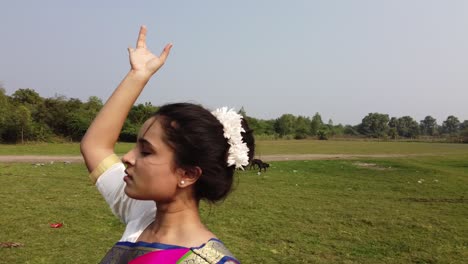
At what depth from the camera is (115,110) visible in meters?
1.99

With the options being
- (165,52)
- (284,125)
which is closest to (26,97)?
(165,52)

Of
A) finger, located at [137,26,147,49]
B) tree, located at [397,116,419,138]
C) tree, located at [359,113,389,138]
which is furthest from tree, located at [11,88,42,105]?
tree, located at [397,116,419,138]

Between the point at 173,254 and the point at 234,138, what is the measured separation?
1.66ft

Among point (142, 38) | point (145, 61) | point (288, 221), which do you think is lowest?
point (288, 221)

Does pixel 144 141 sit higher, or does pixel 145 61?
pixel 145 61

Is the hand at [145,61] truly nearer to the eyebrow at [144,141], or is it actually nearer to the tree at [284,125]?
the eyebrow at [144,141]

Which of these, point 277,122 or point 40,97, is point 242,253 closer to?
point 40,97

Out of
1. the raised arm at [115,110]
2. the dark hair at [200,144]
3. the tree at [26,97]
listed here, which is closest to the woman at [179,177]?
the dark hair at [200,144]

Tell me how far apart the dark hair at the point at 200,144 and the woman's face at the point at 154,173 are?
30mm

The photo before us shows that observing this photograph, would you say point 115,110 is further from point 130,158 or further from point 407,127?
point 407,127

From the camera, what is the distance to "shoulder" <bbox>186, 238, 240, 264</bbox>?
4.69 ft

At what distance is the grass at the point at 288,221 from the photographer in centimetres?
601

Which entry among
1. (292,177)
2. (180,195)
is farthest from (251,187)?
(180,195)

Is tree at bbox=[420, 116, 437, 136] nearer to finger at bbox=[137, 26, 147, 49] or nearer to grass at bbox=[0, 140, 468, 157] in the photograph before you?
grass at bbox=[0, 140, 468, 157]
